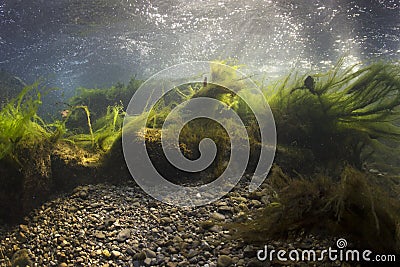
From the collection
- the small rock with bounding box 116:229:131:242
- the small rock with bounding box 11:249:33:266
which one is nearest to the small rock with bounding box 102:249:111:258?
the small rock with bounding box 116:229:131:242

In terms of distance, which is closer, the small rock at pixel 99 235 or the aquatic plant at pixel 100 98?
the small rock at pixel 99 235

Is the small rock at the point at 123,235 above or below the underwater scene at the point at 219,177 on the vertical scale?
below

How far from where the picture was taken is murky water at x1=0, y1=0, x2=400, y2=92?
516 inches

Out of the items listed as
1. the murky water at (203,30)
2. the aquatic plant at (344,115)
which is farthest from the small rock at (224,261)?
the murky water at (203,30)

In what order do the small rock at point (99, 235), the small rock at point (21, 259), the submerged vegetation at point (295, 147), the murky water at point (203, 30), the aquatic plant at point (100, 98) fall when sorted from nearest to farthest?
the submerged vegetation at point (295, 147) < the small rock at point (21, 259) < the small rock at point (99, 235) < the aquatic plant at point (100, 98) < the murky water at point (203, 30)

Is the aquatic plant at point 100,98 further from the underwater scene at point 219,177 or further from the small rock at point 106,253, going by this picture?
the small rock at point 106,253

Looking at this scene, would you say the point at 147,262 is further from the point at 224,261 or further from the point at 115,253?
the point at 224,261

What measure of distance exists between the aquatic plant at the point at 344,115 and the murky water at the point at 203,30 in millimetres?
8012

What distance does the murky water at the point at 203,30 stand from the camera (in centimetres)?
1310

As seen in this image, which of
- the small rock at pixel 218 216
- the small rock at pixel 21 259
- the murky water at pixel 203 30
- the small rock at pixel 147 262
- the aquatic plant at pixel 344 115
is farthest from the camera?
the murky water at pixel 203 30

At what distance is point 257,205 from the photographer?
11.3 ft

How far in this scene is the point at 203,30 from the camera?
1720cm

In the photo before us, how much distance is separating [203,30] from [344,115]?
13738mm

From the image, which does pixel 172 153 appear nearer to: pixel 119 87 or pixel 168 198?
pixel 168 198
